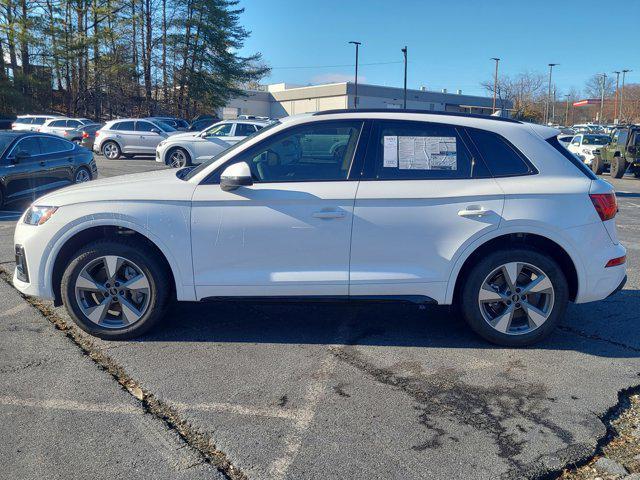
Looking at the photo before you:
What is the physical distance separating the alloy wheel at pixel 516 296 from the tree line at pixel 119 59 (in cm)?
4352

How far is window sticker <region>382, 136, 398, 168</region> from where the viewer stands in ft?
14.7

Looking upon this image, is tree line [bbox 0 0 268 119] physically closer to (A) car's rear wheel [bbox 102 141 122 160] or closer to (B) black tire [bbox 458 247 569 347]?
(A) car's rear wheel [bbox 102 141 122 160]

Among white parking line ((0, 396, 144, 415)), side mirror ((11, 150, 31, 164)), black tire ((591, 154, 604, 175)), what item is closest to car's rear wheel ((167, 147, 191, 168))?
side mirror ((11, 150, 31, 164))

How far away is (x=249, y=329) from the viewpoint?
486cm

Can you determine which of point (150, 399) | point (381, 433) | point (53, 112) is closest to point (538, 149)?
point (381, 433)

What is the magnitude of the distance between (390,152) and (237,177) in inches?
46.9

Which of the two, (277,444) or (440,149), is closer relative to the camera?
(277,444)

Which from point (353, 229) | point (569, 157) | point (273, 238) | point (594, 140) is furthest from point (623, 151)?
point (273, 238)

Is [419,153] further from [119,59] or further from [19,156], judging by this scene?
[119,59]

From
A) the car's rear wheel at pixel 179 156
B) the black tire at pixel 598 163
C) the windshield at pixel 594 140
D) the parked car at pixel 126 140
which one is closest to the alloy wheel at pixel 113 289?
the car's rear wheel at pixel 179 156

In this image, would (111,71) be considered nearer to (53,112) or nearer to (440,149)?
(53,112)

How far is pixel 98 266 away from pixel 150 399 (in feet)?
4.62

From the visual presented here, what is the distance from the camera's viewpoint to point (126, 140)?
80.0 feet

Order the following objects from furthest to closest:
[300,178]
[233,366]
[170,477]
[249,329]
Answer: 1. [249,329]
2. [300,178]
3. [233,366]
4. [170,477]
